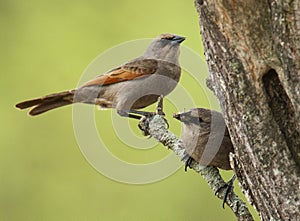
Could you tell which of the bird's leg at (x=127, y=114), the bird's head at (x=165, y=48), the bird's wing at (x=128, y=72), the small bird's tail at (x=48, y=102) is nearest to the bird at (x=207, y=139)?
the bird's leg at (x=127, y=114)

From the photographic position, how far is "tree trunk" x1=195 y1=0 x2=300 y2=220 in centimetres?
302

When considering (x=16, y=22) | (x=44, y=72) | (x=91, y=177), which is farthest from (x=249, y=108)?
(x=16, y=22)

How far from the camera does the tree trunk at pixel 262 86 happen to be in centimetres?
302

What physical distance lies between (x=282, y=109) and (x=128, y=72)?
236cm

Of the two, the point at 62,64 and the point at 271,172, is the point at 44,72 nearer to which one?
the point at 62,64

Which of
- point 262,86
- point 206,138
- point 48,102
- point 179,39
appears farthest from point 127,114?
point 262,86

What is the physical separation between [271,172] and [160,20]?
4.67m

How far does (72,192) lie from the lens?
24.3 feet

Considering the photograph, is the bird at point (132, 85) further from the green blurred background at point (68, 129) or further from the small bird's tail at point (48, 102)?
the green blurred background at point (68, 129)

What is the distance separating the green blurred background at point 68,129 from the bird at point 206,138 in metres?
2.01

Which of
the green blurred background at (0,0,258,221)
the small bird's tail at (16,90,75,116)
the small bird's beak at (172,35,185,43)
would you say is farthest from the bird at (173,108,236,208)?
the green blurred background at (0,0,258,221)

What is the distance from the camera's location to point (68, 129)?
7.49 m

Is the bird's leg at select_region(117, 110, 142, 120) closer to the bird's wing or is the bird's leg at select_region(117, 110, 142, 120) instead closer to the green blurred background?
the bird's wing

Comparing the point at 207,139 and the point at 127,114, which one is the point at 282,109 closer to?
the point at 207,139
